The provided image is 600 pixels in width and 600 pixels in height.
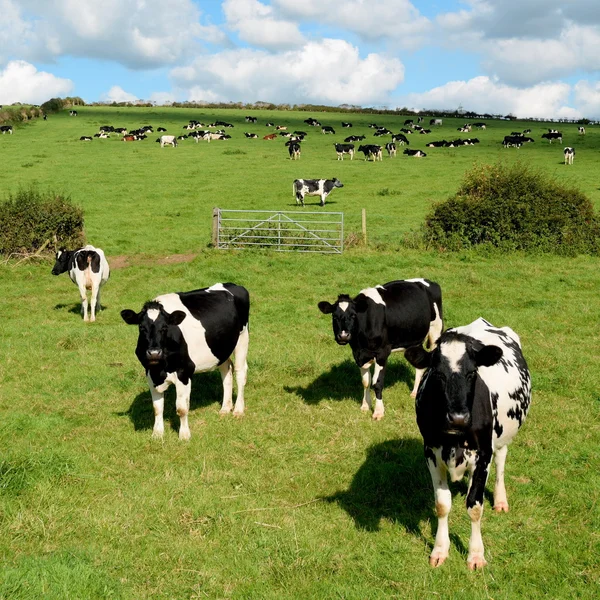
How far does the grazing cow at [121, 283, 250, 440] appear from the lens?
8250 mm

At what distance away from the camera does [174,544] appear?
19.5ft

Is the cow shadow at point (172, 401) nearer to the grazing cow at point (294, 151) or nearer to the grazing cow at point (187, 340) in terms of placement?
the grazing cow at point (187, 340)

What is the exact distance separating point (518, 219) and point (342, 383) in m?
13.4

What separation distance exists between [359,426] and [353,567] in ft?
10.8

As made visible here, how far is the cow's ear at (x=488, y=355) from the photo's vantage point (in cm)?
529

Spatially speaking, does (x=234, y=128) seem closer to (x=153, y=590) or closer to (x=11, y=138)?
(x=11, y=138)

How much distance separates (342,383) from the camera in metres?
10.9

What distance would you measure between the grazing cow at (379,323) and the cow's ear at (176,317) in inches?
81.6

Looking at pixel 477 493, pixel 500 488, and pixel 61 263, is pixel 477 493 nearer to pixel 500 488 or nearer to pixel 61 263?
pixel 500 488

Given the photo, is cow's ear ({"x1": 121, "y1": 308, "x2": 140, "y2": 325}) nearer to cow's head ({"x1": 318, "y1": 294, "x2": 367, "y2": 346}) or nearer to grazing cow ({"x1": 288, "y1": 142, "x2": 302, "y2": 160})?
cow's head ({"x1": 318, "y1": 294, "x2": 367, "y2": 346})

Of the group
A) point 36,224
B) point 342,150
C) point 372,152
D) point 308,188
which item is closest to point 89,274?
point 36,224

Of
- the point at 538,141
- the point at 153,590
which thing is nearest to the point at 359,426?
the point at 153,590

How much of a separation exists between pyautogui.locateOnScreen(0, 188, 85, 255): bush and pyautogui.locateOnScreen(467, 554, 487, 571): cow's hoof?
1960 centimetres

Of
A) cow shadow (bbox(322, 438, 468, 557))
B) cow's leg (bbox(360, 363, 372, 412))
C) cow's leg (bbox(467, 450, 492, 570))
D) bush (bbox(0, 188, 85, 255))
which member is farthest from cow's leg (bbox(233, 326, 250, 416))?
bush (bbox(0, 188, 85, 255))
